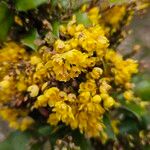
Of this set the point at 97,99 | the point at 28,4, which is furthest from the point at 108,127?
the point at 28,4

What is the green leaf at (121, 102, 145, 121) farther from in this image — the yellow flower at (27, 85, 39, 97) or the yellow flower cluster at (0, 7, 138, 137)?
the yellow flower at (27, 85, 39, 97)

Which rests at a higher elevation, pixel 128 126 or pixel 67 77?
pixel 67 77

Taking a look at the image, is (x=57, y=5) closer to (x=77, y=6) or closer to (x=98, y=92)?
(x=77, y=6)

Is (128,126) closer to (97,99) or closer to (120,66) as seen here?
(120,66)

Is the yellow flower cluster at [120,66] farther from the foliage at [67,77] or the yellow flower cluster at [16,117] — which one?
the yellow flower cluster at [16,117]

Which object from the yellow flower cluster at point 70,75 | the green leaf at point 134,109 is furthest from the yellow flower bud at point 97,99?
the green leaf at point 134,109
